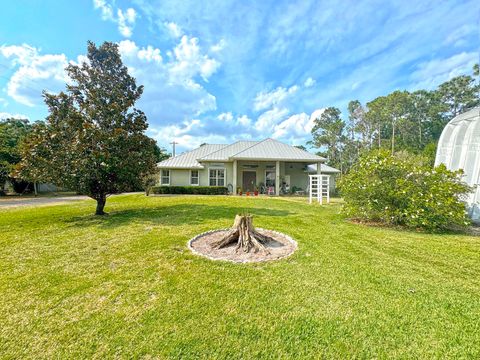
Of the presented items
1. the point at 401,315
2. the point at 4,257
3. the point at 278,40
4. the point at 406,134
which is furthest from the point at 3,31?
the point at 406,134

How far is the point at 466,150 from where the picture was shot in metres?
8.65

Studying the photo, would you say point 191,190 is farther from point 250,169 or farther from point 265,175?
point 265,175

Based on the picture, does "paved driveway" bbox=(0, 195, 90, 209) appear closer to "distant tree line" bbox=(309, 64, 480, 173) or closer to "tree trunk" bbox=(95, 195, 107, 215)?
"tree trunk" bbox=(95, 195, 107, 215)

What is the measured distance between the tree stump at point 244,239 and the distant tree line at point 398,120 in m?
40.1

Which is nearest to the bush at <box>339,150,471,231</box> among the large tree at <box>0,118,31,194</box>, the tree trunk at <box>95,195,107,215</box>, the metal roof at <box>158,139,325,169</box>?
the metal roof at <box>158,139,325,169</box>

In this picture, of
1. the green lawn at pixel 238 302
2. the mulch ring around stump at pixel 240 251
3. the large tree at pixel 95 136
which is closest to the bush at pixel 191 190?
the large tree at pixel 95 136

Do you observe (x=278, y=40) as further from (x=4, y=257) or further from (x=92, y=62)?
(x=4, y=257)

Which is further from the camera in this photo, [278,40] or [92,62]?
[278,40]

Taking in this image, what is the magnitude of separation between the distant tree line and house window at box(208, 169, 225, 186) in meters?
29.2

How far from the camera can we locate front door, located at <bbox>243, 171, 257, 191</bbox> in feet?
64.9

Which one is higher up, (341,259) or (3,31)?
(3,31)

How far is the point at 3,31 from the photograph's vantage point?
10133mm

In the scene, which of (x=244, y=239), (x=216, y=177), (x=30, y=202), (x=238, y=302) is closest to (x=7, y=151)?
(x=30, y=202)

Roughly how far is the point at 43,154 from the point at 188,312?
329 inches
